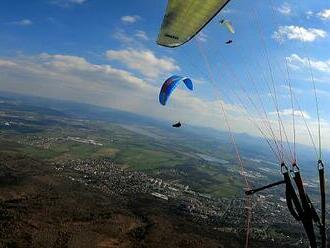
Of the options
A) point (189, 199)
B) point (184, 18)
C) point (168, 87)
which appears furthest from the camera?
point (189, 199)

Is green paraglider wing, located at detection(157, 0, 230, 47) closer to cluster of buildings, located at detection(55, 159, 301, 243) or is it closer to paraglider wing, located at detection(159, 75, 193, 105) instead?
paraglider wing, located at detection(159, 75, 193, 105)

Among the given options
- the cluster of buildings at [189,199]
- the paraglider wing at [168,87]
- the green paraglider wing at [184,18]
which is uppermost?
the green paraglider wing at [184,18]

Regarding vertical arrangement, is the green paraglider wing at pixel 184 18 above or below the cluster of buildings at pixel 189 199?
above

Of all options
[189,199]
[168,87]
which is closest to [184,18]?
[168,87]

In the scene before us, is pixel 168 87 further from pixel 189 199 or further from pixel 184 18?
pixel 189 199

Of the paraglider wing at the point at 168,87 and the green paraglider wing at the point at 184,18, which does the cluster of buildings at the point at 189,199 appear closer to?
the paraglider wing at the point at 168,87

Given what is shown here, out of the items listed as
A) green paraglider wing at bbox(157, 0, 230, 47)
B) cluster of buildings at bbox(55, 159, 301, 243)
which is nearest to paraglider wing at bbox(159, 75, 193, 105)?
green paraglider wing at bbox(157, 0, 230, 47)

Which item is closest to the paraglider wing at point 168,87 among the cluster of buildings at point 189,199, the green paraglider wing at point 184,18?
the green paraglider wing at point 184,18

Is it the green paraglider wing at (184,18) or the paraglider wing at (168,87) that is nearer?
the green paraglider wing at (184,18)

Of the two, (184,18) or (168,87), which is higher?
(184,18)
